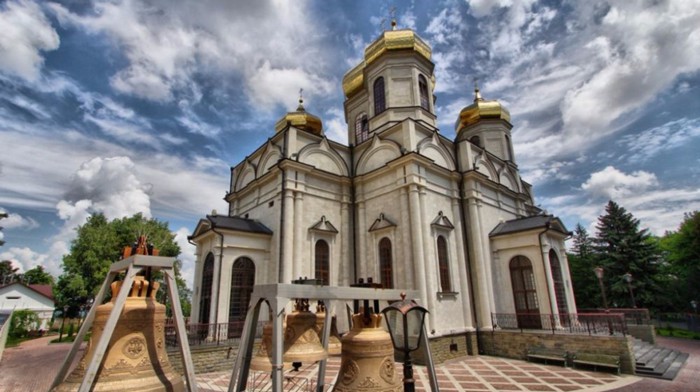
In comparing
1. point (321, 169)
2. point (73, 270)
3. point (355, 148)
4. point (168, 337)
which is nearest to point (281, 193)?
point (321, 169)

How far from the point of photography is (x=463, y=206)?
17.3 metres

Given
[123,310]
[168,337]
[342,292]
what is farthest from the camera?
[168,337]

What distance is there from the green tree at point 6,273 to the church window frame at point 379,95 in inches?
2695

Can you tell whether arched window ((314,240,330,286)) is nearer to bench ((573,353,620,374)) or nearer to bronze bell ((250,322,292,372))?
bench ((573,353,620,374))

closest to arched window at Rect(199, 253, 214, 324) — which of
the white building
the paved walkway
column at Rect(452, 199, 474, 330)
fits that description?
the paved walkway

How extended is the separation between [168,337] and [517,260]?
15.5 meters

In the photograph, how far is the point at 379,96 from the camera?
20031 millimetres

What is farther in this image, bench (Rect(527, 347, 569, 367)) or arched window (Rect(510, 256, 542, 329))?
arched window (Rect(510, 256, 542, 329))

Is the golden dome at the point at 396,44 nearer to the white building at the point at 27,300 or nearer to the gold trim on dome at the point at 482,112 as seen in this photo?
the gold trim on dome at the point at 482,112

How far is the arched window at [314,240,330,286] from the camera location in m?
15.7

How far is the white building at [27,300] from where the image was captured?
3453cm

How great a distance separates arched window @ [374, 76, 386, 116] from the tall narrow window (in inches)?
334

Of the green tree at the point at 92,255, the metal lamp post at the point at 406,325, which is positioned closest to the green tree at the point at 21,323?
the green tree at the point at 92,255

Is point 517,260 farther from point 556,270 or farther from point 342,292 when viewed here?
point 342,292
